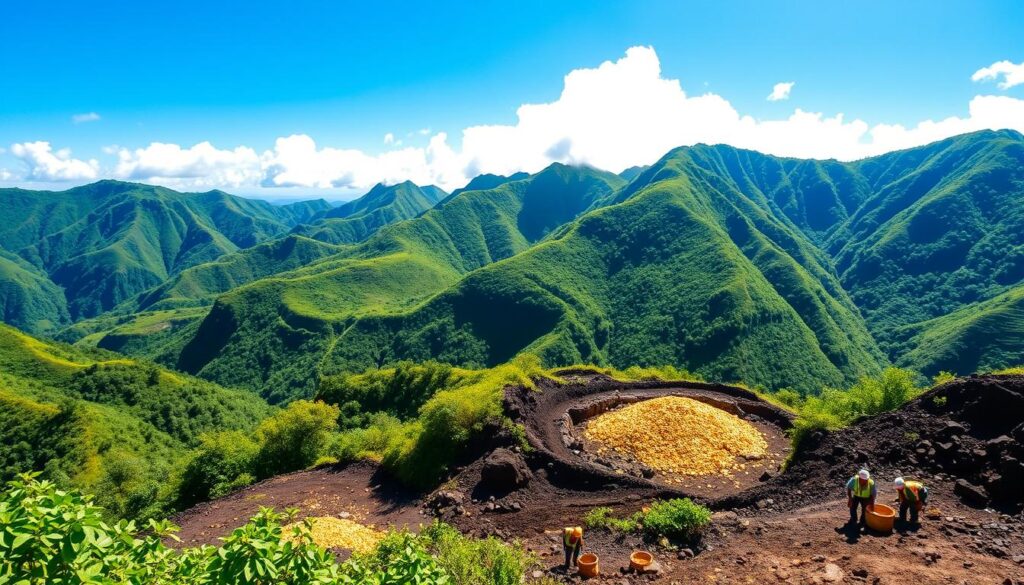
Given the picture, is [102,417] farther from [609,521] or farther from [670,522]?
[670,522]

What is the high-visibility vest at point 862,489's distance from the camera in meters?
14.4

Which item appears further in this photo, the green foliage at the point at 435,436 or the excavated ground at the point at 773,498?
the green foliage at the point at 435,436

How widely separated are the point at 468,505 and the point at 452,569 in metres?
11.3

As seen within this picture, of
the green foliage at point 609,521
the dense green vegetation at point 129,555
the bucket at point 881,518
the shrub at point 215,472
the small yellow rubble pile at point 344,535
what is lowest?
the shrub at point 215,472

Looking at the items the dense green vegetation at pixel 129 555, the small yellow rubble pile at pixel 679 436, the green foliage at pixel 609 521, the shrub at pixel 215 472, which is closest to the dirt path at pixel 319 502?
the shrub at pixel 215 472

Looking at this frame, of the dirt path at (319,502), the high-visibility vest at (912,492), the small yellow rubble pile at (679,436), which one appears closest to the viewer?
the high-visibility vest at (912,492)

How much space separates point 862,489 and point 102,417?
79178 mm

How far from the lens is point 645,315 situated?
14175 cm

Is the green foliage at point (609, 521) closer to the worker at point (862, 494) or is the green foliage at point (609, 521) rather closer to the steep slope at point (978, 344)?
the worker at point (862, 494)

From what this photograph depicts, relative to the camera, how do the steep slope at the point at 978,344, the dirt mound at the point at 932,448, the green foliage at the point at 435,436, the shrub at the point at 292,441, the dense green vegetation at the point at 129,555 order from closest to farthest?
the dense green vegetation at the point at 129,555 → the dirt mound at the point at 932,448 → the green foliage at the point at 435,436 → the shrub at the point at 292,441 → the steep slope at the point at 978,344

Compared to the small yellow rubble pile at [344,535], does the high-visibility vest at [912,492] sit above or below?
above

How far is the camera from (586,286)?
527 ft

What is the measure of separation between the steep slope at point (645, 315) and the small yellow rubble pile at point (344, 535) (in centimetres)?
10223

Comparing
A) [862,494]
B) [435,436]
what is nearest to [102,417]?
[435,436]
